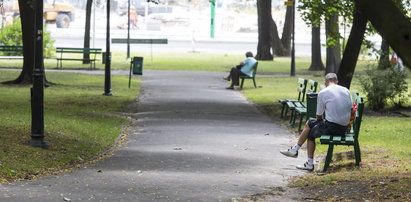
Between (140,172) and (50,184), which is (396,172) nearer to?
(140,172)

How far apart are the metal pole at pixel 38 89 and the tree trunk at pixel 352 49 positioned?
1001 cm

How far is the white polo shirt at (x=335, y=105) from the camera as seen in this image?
13.4 meters

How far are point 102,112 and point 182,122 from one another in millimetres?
2523

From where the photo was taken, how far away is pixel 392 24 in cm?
863

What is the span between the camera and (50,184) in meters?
11.0

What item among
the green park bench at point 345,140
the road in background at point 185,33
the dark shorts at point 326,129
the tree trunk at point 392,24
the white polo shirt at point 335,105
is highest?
the tree trunk at point 392,24

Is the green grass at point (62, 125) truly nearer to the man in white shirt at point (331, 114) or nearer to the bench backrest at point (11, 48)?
the man in white shirt at point (331, 114)

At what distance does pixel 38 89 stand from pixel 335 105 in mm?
4341

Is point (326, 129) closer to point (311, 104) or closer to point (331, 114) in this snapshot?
point (331, 114)

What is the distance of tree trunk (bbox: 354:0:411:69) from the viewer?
8500 millimetres

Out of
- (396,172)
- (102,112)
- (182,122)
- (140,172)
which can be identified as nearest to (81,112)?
(102,112)

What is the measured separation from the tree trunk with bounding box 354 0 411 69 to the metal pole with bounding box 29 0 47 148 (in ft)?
21.6

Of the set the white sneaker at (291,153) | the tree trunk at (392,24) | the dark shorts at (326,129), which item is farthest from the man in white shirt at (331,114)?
the tree trunk at (392,24)

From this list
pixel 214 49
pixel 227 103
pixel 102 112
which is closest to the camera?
pixel 102 112
